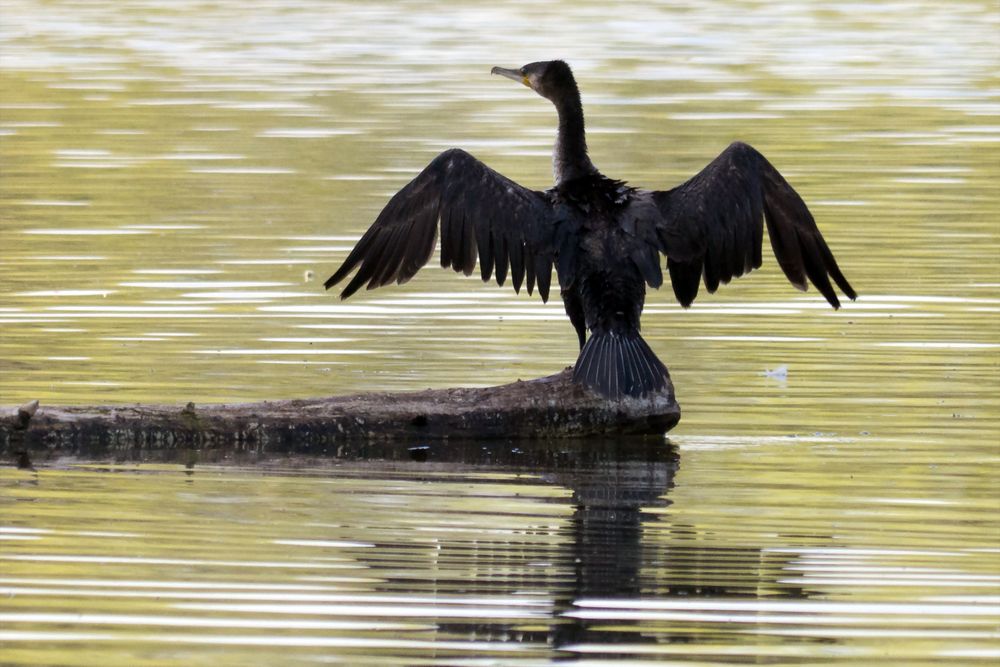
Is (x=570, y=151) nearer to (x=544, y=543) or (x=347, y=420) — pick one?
(x=347, y=420)

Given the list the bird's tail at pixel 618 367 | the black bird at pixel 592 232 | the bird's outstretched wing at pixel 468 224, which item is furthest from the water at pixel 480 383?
the bird's outstretched wing at pixel 468 224

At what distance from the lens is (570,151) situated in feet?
31.7

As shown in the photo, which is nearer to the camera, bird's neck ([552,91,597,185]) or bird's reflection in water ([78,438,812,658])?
bird's reflection in water ([78,438,812,658])

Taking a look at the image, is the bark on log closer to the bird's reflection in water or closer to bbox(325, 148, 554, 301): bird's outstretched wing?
the bird's reflection in water

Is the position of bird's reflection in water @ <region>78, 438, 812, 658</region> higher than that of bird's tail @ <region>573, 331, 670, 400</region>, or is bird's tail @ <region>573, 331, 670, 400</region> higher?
bird's tail @ <region>573, 331, 670, 400</region>

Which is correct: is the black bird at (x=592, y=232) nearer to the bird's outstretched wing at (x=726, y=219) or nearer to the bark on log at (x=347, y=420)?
the bird's outstretched wing at (x=726, y=219)

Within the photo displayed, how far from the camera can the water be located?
622cm

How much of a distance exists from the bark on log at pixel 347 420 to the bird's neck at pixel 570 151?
118 cm

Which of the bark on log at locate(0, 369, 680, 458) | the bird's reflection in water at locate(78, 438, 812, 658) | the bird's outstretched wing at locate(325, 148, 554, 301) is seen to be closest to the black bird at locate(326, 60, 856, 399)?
the bird's outstretched wing at locate(325, 148, 554, 301)

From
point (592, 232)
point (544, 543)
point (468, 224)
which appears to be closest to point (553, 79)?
point (468, 224)

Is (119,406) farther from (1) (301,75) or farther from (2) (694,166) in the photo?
(1) (301,75)

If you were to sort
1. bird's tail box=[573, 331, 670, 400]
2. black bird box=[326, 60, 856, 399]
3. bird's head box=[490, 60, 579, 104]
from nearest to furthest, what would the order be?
1. bird's tail box=[573, 331, 670, 400]
2. black bird box=[326, 60, 856, 399]
3. bird's head box=[490, 60, 579, 104]

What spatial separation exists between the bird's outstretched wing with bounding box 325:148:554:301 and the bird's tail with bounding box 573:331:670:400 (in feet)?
1.69

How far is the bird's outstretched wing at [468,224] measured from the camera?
9188mm
